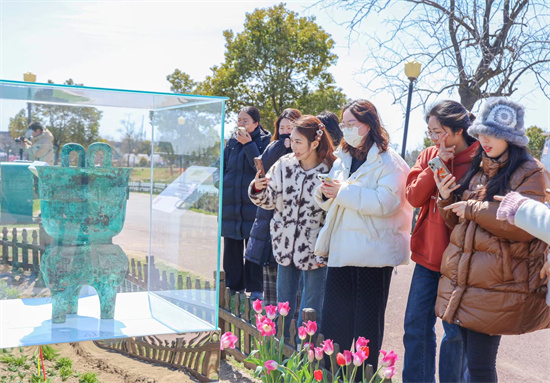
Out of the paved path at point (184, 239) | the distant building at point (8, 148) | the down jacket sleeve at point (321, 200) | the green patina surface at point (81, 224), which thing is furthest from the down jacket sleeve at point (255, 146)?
the distant building at point (8, 148)

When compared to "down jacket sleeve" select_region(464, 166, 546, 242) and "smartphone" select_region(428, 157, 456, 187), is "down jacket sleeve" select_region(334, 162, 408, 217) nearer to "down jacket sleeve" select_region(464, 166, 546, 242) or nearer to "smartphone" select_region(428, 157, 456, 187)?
"smartphone" select_region(428, 157, 456, 187)

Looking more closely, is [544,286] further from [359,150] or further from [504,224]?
[359,150]

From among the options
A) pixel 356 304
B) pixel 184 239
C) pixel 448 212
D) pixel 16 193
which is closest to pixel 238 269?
pixel 356 304

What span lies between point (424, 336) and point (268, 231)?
74.2 inches

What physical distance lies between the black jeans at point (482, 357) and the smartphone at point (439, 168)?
774 mm

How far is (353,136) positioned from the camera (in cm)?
337

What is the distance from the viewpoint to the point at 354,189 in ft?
10.6

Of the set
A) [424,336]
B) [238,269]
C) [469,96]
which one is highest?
[469,96]

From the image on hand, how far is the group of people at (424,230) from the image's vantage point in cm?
256

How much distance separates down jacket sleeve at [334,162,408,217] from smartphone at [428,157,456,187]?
371 millimetres

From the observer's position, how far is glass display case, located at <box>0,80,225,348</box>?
2451mm

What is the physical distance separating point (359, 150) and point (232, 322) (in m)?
1.62

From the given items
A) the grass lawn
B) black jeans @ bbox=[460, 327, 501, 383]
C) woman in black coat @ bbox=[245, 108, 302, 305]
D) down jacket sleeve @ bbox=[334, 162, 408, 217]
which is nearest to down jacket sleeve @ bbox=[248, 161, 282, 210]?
down jacket sleeve @ bbox=[334, 162, 408, 217]

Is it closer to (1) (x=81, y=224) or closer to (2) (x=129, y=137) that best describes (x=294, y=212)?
(2) (x=129, y=137)
